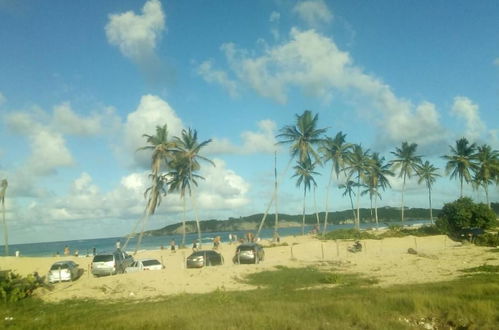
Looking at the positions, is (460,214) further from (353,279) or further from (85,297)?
(85,297)

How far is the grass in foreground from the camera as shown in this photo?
10219mm

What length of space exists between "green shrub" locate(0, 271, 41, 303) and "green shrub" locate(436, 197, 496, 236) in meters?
Answer: 37.6

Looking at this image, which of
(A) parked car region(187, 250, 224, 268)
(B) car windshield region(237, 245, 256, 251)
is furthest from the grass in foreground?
(B) car windshield region(237, 245, 256, 251)

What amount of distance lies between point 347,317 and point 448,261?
16.4 metres

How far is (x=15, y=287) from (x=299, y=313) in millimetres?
13109

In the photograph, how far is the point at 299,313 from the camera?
11.2 meters

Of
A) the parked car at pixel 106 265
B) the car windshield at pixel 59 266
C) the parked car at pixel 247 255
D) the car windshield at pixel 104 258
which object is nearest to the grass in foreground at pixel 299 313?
the car windshield at pixel 59 266

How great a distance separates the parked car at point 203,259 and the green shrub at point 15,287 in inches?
390

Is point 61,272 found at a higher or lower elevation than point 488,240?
lower

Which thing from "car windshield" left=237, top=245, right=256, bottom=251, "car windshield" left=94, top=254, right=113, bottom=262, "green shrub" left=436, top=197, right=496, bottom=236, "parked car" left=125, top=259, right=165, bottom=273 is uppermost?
"green shrub" left=436, top=197, right=496, bottom=236

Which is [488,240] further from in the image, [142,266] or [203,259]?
[142,266]

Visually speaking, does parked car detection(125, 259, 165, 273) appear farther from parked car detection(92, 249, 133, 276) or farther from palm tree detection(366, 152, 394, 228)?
palm tree detection(366, 152, 394, 228)

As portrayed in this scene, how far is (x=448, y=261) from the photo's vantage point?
24.3 meters

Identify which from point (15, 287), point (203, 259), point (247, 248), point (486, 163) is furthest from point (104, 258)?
point (486, 163)
